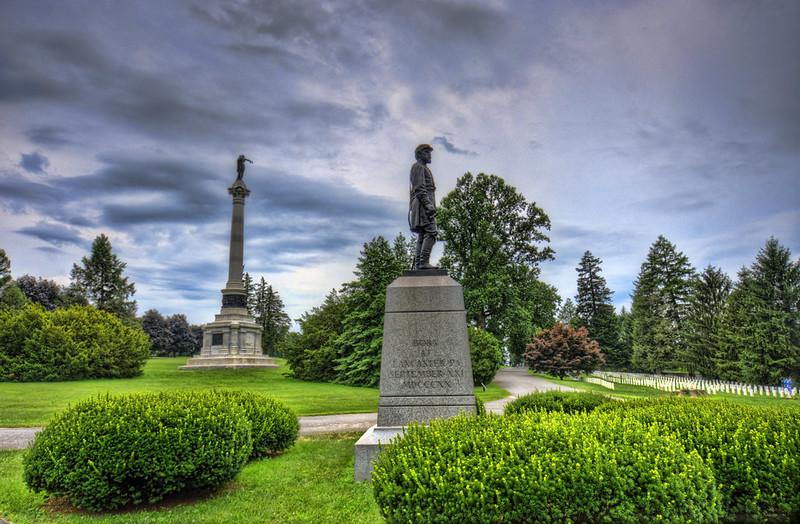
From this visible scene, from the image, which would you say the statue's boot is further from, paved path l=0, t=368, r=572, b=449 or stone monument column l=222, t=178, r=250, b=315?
stone monument column l=222, t=178, r=250, b=315

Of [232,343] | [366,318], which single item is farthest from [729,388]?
[232,343]

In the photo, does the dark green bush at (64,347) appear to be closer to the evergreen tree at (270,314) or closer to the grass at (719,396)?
the grass at (719,396)

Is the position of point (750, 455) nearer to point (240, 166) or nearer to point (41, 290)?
point (240, 166)

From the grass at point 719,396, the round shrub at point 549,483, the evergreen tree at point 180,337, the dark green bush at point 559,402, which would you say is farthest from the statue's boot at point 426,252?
the evergreen tree at point 180,337

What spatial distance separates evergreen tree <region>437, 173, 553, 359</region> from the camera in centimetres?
3422

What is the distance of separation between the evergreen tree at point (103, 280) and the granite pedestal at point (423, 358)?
194 ft

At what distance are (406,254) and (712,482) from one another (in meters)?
32.9

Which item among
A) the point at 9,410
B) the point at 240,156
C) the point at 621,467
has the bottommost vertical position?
the point at 9,410

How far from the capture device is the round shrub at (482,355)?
27.2m

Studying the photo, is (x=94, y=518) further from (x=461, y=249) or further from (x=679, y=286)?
(x=679, y=286)

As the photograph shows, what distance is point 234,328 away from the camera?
1447 inches

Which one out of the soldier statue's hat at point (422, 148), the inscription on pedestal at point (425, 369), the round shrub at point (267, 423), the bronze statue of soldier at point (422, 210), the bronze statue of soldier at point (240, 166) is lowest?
the round shrub at point (267, 423)

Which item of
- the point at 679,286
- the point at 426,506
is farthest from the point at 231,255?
the point at 679,286

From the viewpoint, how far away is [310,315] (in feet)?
115
